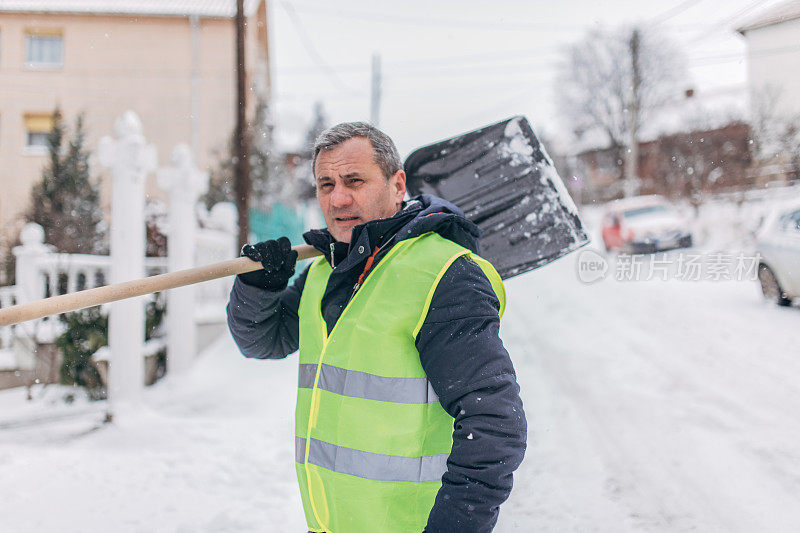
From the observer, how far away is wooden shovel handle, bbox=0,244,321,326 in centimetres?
145

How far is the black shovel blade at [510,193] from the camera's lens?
2.12 metres

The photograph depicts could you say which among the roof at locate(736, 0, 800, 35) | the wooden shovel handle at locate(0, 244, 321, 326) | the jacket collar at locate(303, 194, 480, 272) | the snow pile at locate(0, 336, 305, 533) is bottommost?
the snow pile at locate(0, 336, 305, 533)

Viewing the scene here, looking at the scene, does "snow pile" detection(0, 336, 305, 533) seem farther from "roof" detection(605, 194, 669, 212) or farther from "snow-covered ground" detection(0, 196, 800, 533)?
"roof" detection(605, 194, 669, 212)

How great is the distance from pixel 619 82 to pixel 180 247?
16.3ft

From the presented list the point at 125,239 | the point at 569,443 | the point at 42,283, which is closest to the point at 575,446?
the point at 569,443

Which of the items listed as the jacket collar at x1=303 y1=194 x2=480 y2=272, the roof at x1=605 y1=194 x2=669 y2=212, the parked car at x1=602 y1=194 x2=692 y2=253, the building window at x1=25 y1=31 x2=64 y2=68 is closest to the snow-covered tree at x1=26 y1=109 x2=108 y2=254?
the building window at x1=25 y1=31 x2=64 y2=68

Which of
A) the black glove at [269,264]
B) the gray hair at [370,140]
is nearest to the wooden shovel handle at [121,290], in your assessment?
the black glove at [269,264]

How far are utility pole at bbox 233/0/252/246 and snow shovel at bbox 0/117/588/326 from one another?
483cm

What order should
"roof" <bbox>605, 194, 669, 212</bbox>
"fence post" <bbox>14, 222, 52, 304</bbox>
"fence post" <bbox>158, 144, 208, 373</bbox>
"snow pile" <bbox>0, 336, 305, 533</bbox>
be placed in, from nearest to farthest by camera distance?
1. "snow pile" <bbox>0, 336, 305, 533</bbox>
2. "fence post" <bbox>14, 222, 52, 304</bbox>
3. "fence post" <bbox>158, 144, 208, 373</bbox>
4. "roof" <bbox>605, 194, 669, 212</bbox>

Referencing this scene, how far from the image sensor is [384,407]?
3.85ft

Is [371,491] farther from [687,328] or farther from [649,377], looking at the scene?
[687,328]

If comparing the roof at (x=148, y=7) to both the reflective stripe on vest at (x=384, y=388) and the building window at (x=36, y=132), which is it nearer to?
the building window at (x=36, y=132)

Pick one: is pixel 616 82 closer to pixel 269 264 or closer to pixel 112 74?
pixel 269 264

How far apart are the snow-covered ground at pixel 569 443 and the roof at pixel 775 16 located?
5.29 ft
